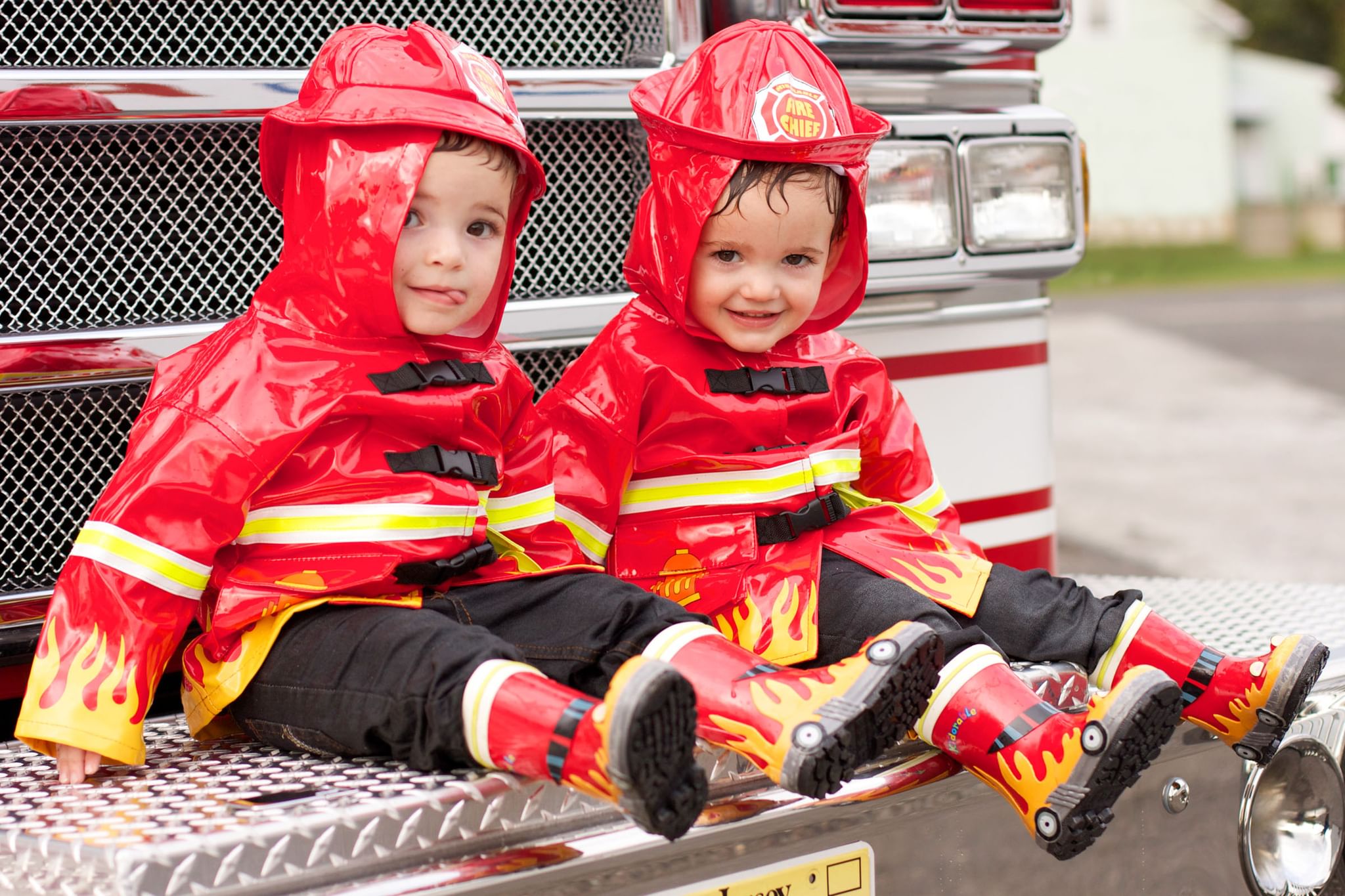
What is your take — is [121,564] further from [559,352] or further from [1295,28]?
[1295,28]

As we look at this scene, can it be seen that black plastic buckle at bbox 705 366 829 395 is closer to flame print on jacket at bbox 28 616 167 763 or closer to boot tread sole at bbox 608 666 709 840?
boot tread sole at bbox 608 666 709 840

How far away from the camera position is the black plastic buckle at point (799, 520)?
7.18 feet

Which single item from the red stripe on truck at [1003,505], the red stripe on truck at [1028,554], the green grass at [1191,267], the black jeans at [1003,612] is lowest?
the green grass at [1191,267]

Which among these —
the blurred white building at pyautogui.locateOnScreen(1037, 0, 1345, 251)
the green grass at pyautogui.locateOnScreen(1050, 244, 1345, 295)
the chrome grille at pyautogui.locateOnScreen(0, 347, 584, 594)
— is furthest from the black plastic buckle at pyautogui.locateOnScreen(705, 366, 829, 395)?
the blurred white building at pyautogui.locateOnScreen(1037, 0, 1345, 251)

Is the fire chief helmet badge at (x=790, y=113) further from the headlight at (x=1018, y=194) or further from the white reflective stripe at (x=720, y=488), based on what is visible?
the headlight at (x=1018, y=194)

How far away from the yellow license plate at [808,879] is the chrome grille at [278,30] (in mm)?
1205

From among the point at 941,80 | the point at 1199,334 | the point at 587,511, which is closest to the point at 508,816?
the point at 587,511

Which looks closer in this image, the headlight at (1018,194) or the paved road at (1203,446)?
the headlight at (1018,194)

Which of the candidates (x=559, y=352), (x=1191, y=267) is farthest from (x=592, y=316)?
(x=1191, y=267)

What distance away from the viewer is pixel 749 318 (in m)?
2.15

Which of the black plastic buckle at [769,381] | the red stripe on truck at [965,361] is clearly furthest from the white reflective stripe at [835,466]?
the red stripe on truck at [965,361]

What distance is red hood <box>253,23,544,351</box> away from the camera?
71.3 inches

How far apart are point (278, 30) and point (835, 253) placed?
32.5 inches

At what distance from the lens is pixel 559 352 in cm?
240
